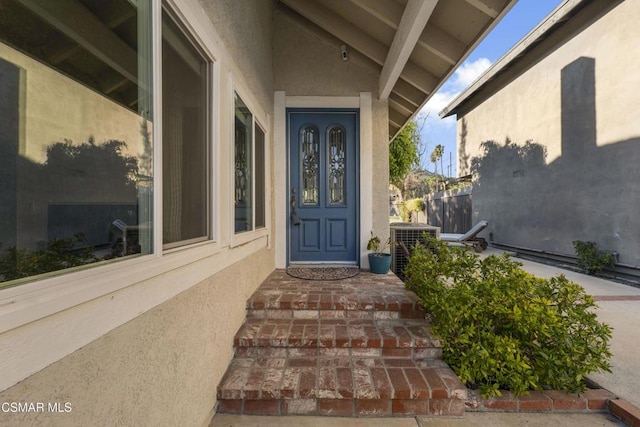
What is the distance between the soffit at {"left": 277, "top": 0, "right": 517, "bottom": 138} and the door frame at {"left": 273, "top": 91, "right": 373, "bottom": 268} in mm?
415

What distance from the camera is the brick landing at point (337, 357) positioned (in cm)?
171

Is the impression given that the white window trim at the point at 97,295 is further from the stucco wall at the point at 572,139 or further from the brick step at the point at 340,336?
the stucco wall at the point at 572,139

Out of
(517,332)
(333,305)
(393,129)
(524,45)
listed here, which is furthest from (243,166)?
(524,45)

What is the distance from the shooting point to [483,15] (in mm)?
2211

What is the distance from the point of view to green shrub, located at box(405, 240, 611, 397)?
1.77 meters

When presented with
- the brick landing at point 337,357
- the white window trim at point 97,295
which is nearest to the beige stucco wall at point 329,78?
the brick landing at point 337,357

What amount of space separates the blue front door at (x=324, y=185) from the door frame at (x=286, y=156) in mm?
104

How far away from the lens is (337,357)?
6.73 ft

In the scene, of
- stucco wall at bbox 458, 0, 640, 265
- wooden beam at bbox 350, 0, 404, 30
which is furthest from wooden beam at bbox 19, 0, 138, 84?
stucco wall at bbox 458, 0, 640, 265

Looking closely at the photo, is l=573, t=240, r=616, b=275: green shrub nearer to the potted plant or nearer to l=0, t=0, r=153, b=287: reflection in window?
the potted plant

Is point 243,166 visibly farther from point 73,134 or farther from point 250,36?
point 73,134

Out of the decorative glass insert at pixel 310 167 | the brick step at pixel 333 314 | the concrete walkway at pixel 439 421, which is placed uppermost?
the decorative glass insert at pixel 310 167

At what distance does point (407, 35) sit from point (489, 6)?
638 millimetres

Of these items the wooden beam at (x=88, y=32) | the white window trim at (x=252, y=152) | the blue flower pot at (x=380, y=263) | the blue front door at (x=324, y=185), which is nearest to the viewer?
the wooden beam at (x=88, y=32)
